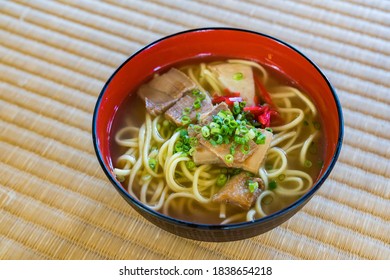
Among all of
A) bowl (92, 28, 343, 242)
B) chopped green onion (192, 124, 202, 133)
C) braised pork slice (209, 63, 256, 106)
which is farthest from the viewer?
braised pork slice (209, 63, 256, 106)

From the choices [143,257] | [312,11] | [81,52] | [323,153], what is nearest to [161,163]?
[143,257]

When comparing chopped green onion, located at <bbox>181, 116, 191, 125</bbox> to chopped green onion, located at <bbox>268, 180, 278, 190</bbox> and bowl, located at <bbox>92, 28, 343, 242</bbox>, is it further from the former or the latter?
chopped green onion, located at <bbox>268, 180, 278, 190</bbox>

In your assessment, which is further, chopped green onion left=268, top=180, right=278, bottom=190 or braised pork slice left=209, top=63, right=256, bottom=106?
braised pork slice left=209, top=63, right=256, bottom=106

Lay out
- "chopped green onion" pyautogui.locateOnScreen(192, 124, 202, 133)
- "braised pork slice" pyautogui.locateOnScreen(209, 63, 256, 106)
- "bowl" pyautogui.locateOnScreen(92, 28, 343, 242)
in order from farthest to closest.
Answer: "braised pork slice" pyautogui.locateOnScreen(209, 63, 256, 106), "chopped green onion" pyautogui.locateOnScreen(192, 124, 202, 133), "bowl" pyautogui.locateOnScreen(92, 28, 343, 242)

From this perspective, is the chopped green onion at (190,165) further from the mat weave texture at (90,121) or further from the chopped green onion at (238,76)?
the chopped green onion at (238,76)

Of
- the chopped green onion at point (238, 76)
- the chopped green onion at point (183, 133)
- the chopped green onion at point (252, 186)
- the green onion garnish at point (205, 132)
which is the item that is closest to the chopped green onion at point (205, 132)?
the green onion garnish at point (205, 132)

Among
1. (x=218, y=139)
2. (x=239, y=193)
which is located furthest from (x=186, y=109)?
(x=239, y=193)

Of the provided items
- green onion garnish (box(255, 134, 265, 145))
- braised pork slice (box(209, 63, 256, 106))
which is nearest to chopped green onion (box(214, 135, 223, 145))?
green onion garnish (box(255, 134, 265, 145))
